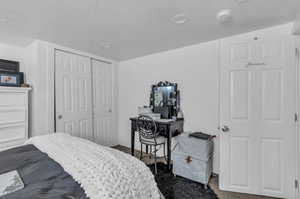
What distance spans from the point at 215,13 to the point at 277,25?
0.94m

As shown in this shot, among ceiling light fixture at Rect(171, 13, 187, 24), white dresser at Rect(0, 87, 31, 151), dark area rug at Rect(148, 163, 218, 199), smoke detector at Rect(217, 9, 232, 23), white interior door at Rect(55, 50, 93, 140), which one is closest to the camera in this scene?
smoke detector at Rect(217, 9, 232, 23)

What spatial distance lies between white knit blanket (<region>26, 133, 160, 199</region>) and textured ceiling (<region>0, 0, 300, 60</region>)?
143 cm

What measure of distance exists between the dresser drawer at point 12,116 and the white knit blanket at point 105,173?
1646 millimetres

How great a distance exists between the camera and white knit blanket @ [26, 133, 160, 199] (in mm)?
907

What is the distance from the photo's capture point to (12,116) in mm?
2561

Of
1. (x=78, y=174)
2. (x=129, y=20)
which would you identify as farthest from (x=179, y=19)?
(x=78, y=174)

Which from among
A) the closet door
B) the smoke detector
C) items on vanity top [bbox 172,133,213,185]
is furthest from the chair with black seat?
the smoke detector

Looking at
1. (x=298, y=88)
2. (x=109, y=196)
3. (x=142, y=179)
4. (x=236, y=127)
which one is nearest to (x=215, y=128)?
(x=236, y=127)

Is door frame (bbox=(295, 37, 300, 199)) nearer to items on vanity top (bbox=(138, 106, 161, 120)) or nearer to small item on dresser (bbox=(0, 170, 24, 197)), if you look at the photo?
items on vanity top (bbox=(138, 106, 161, 120))

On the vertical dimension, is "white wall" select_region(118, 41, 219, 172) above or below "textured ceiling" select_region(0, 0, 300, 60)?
below

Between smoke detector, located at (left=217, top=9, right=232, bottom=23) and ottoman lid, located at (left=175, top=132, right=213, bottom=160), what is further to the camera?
ottoman lid, located at (left=175, top=132, right=213, bottom=160)

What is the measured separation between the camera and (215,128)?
258cm

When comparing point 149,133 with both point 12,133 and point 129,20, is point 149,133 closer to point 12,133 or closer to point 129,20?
point 129,20

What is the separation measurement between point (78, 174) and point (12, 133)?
236 centimetres
